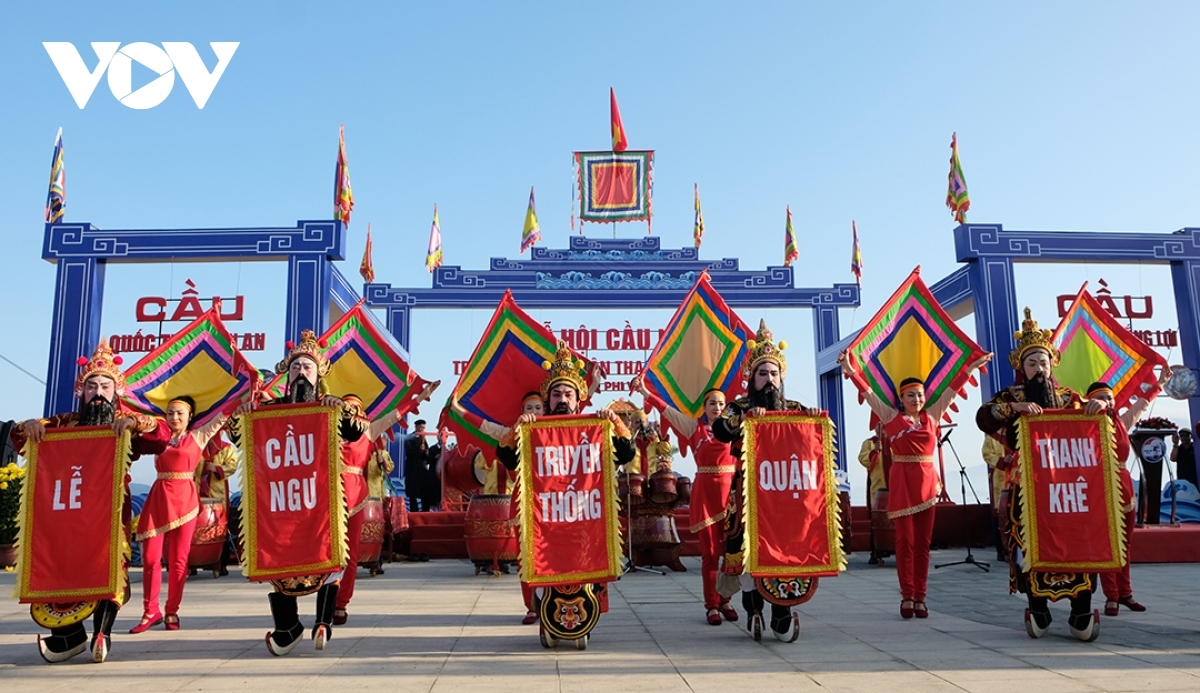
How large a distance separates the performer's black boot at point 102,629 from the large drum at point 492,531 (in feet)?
14.0

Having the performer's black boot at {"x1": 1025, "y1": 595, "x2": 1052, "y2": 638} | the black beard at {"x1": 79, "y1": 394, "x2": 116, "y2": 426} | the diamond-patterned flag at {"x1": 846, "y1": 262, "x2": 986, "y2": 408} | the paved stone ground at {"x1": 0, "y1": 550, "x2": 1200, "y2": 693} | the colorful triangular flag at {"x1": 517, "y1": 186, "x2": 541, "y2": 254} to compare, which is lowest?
the paved stone ground at {"x1": 0, "y1": 550, "x2": 1200, "y2": 693}

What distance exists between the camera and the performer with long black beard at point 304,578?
4.11 meters

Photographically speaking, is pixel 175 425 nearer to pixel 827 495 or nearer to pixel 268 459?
pixel 268 459

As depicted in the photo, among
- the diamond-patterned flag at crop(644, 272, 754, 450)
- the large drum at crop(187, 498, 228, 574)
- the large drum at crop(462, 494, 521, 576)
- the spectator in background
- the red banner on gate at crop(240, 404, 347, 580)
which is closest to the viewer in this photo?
the red banner on gate at crop(240, 404, 347, 580)

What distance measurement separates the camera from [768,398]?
464 cm

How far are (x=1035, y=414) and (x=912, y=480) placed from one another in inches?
35.4

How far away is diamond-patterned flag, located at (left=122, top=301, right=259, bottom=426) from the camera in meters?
5.27

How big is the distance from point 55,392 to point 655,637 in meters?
10.4

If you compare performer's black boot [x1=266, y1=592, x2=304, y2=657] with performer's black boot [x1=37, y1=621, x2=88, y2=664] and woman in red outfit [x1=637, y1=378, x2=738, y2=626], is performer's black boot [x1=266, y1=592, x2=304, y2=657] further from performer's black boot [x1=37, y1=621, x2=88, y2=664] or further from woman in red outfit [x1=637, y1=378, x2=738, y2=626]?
woman in red outfit [x1=637, y1=378, x2=738, y2=626]

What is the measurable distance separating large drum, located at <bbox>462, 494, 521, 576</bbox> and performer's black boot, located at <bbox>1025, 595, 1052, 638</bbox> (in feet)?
15.8

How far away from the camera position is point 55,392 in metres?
11.8

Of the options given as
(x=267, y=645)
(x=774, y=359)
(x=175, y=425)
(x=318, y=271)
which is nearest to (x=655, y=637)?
(x=774, y=359)

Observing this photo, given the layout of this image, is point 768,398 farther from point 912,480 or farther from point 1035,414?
point 1035,414

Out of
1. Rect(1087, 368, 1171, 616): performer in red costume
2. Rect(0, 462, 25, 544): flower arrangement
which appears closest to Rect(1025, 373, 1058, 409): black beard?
Rect(1087, 368, 1171, 616): performer in red costume
